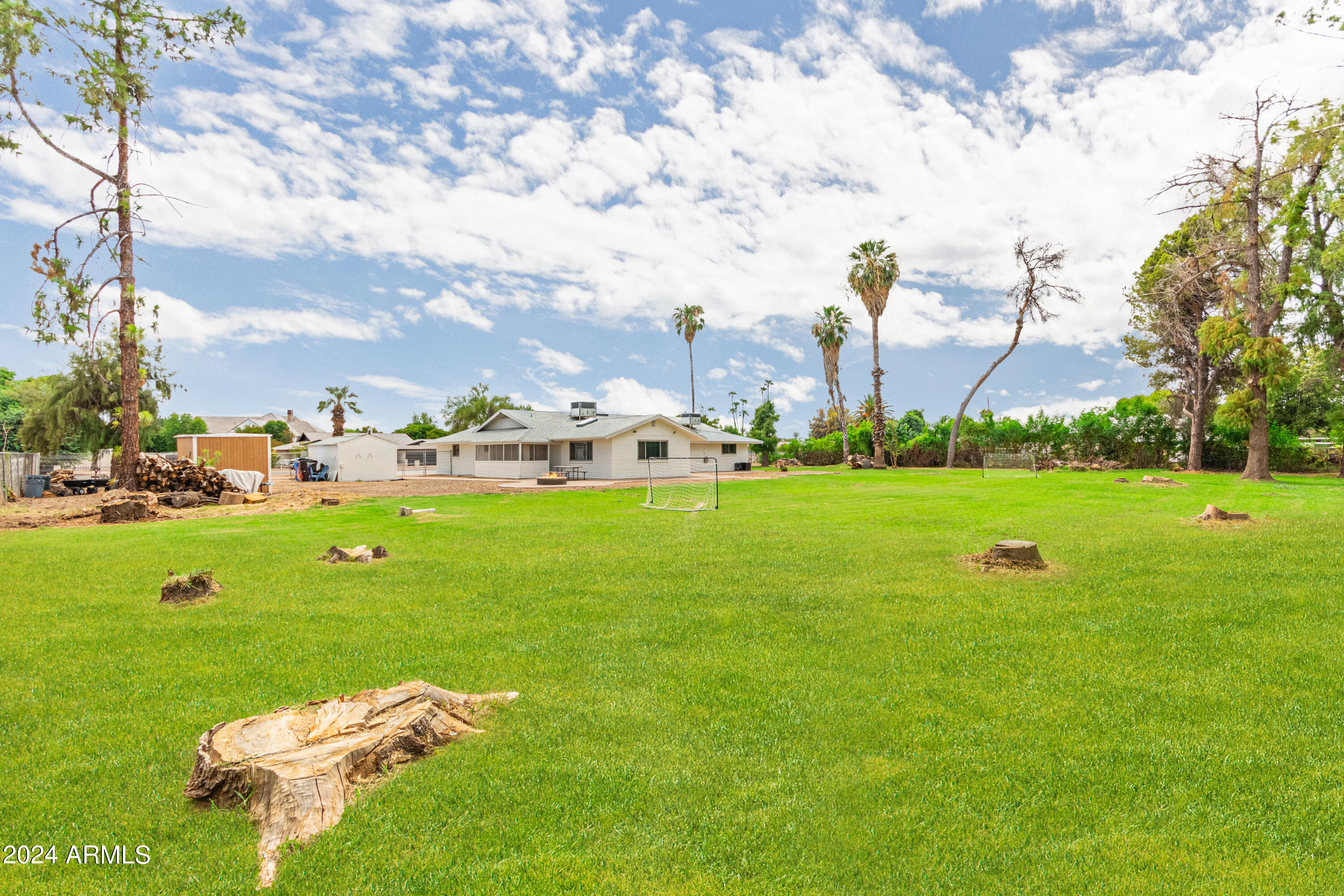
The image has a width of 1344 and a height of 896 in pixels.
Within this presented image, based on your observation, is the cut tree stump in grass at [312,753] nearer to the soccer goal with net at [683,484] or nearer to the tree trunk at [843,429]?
the soccer goal with net at [683,484]

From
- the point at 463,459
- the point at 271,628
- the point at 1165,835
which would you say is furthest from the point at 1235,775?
the point at 463,459

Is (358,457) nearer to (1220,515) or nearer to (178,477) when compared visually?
(178,477)

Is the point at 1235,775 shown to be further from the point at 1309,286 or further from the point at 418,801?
the point at 1309,286

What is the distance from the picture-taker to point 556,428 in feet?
137

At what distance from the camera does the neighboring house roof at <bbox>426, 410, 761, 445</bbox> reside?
3784cm

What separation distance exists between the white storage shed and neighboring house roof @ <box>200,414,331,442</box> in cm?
4044

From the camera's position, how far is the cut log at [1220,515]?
1309 cm

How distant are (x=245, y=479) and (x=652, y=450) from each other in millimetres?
20343

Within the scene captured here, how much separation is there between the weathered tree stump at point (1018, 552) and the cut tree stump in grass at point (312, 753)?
26.3ft

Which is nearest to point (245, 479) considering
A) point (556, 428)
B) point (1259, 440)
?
point (556, 428)

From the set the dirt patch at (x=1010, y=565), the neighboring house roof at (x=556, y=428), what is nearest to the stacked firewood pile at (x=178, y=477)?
the neighboring house roof at (x=556, y=428)

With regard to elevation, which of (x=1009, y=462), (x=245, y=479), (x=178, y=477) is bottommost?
(x=245, y=479)

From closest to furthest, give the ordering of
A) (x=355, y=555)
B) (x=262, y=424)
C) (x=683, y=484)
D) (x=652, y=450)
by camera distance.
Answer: (x=355, y=555) < (x=683, y=484) < (x=652, y=450) < (x=262, y=424)

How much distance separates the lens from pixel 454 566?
10641mm
